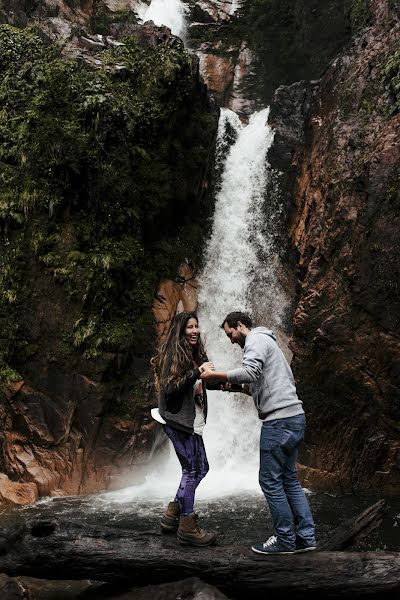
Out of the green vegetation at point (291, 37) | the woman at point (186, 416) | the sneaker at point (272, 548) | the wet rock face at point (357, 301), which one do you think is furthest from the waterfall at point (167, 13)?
→ the sneaker at point (272, 548)

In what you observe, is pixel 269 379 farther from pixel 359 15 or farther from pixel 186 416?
pixel 359 15

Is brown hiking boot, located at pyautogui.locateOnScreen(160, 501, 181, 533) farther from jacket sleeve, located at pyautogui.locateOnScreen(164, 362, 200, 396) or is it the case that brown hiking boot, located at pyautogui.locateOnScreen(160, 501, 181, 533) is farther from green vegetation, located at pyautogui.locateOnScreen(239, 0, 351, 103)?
green vegetation, located at pyautogui.locateOnScreen(239, 0, 351, 103)

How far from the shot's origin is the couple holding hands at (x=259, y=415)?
505 centimetres

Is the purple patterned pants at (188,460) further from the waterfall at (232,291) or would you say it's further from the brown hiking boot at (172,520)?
the waterfall at (232,291)

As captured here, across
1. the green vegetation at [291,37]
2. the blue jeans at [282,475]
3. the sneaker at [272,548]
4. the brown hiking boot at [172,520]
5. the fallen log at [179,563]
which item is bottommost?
the fallen log at [179,563]

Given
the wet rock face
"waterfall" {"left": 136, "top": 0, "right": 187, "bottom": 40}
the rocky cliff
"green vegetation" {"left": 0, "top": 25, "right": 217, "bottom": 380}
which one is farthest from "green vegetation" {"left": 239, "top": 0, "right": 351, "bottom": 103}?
"green vegetation" {"left": 0, "top": 25, "right": 217, "bottom": 380}

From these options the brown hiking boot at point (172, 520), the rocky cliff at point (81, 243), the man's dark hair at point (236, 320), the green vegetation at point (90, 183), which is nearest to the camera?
the man's dark hair at point (236, 320)

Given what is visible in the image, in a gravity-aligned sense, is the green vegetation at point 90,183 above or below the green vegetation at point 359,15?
below

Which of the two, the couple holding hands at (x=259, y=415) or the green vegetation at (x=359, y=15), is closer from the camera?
the couple holding hands at (x=259, y=415)

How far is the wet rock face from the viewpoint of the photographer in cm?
1038

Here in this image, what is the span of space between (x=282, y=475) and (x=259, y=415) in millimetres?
581

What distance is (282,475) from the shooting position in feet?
17.0

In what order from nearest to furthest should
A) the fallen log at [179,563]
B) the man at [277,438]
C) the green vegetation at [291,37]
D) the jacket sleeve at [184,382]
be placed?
the fallen log at [179,563]
the man at [277,438]
the jacket sleeve at [184,382]
the green vegetation at [291,37]

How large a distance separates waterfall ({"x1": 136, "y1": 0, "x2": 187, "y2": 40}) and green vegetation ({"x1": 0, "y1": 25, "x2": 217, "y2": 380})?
473 inches
